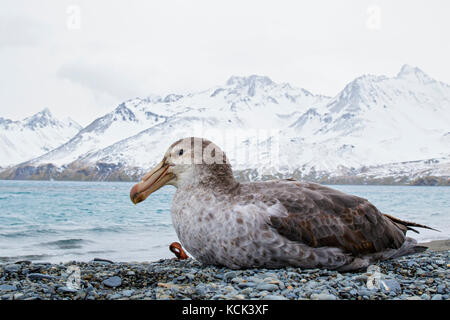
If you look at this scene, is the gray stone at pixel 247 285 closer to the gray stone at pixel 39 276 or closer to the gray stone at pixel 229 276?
the gray stone at pixel 229 276

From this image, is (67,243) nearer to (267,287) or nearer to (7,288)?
(7,288)

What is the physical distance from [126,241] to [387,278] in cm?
1326

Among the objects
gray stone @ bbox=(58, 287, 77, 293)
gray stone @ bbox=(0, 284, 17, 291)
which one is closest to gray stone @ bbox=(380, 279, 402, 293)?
gray stone @ bbox=(58, 287, 77, 293)

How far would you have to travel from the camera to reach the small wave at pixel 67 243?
15422 mm

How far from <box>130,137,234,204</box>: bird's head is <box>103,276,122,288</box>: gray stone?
987 millimetres

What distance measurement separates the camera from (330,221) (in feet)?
19.1

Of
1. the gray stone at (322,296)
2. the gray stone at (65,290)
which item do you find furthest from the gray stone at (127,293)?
the gray stone at (322,296)

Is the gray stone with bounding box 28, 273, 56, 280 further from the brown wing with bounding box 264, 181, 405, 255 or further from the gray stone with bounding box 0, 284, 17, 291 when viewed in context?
the brown wing with bounding box 264, 181, 405, 255

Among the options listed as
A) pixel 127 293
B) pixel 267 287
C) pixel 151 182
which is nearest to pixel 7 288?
pixel 127 293

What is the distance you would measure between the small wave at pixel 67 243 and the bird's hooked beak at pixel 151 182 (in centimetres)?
1022

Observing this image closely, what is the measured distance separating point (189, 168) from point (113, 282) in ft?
5.34

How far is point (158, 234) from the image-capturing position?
19047mm
